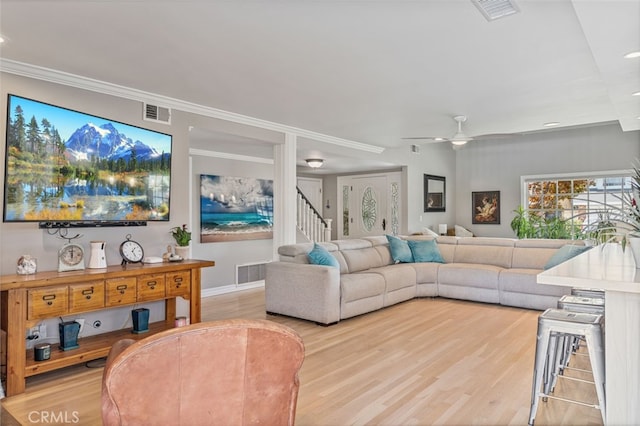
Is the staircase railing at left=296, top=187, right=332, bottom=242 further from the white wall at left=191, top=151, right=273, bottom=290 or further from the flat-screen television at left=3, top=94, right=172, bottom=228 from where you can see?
the flat-screen television at left=3, top=94, right=172, bottom=228

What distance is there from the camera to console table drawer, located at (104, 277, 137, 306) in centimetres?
335

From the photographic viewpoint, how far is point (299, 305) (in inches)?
187

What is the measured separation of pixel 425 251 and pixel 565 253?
1.86m

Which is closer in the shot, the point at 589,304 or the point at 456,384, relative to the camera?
the point at 589,304

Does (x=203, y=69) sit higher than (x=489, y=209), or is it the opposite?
(x=203, y=69)

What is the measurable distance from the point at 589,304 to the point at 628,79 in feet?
6.09

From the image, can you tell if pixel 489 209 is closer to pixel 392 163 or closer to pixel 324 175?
pixel 392 163

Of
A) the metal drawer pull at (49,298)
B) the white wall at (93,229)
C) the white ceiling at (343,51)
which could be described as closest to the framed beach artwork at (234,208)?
the white wall at (93,229)

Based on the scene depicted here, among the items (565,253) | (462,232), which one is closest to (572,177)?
(462,232)

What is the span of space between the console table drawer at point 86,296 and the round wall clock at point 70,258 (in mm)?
329

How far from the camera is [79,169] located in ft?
11.7

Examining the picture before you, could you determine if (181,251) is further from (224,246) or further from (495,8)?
(495,8)

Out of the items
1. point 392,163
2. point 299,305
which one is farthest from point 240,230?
point 392,163

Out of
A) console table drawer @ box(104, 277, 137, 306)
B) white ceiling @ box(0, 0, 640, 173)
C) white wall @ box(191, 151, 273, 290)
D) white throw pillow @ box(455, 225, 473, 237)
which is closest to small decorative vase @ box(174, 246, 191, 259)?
console table drawer @ box(104, 277, 137, 306)
